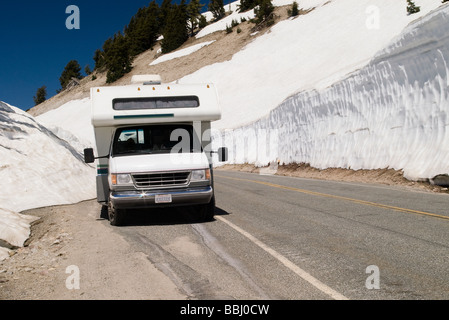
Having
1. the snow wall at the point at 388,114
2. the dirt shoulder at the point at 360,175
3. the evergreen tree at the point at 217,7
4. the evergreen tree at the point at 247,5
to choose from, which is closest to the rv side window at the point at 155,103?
the dirt shoulder at the point at 360,175

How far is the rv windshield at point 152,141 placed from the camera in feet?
30.5

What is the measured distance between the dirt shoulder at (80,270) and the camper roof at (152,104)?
240 cm

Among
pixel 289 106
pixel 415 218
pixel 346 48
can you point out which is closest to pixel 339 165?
pixel 289 106

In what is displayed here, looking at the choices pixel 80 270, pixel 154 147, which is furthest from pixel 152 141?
pixel 80 270

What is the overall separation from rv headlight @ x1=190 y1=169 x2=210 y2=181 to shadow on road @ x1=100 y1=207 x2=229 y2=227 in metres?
0.94

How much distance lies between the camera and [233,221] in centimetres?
892

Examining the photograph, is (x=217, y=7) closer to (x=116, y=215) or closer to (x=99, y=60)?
(x=99, y=60)

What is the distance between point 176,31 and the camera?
8950 centimetres

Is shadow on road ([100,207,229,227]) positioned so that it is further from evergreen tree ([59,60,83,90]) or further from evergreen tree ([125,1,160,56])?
evergreen tree ([59,60,83,90])

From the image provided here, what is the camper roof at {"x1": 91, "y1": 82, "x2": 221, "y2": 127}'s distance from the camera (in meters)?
9.49

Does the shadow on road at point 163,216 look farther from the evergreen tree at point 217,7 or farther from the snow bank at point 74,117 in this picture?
the evergreen tree at point 217,7

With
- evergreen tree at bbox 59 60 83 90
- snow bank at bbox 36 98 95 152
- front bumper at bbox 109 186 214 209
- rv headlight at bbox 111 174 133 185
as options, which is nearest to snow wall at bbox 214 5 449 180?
front bumper at bbox 109 186 214 209
